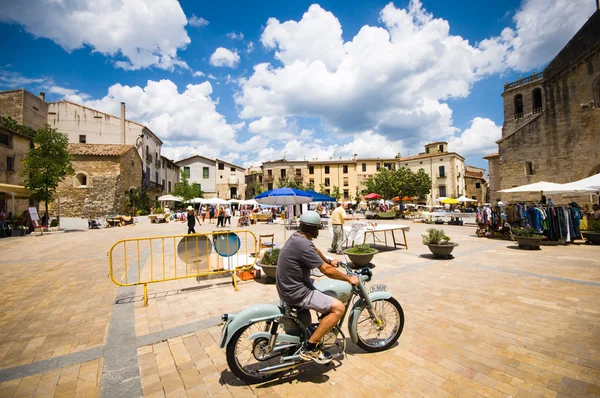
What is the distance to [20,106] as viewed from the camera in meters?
27.5

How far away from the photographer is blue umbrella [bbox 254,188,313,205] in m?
10.8

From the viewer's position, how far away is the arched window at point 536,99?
26852mm

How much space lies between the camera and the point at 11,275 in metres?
6.81

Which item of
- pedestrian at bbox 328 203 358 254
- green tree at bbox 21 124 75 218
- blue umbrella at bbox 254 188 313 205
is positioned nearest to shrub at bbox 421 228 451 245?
pedestrian at bbox 328 203 358 254

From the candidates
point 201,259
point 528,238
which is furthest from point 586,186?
point 201,259

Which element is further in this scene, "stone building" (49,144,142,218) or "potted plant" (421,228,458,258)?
"stone building" (49,144,142,218)

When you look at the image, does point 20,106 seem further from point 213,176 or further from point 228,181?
point 228,181

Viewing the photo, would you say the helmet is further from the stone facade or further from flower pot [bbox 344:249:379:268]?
the stone facade

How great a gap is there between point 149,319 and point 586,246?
14.0m

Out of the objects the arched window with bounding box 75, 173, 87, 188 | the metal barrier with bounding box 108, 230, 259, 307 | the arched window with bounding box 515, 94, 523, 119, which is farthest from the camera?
the arched window with bounding box 515, 94, 523, 119

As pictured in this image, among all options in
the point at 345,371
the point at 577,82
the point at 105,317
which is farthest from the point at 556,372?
the point at 577,82

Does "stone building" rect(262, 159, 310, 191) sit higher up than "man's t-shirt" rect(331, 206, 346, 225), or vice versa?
"stone building" rect(262, 159, 310, 191)

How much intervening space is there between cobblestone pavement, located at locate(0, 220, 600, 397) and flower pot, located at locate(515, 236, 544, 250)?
281 centimetres

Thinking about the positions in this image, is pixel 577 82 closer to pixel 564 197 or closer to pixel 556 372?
pixel 564 197
